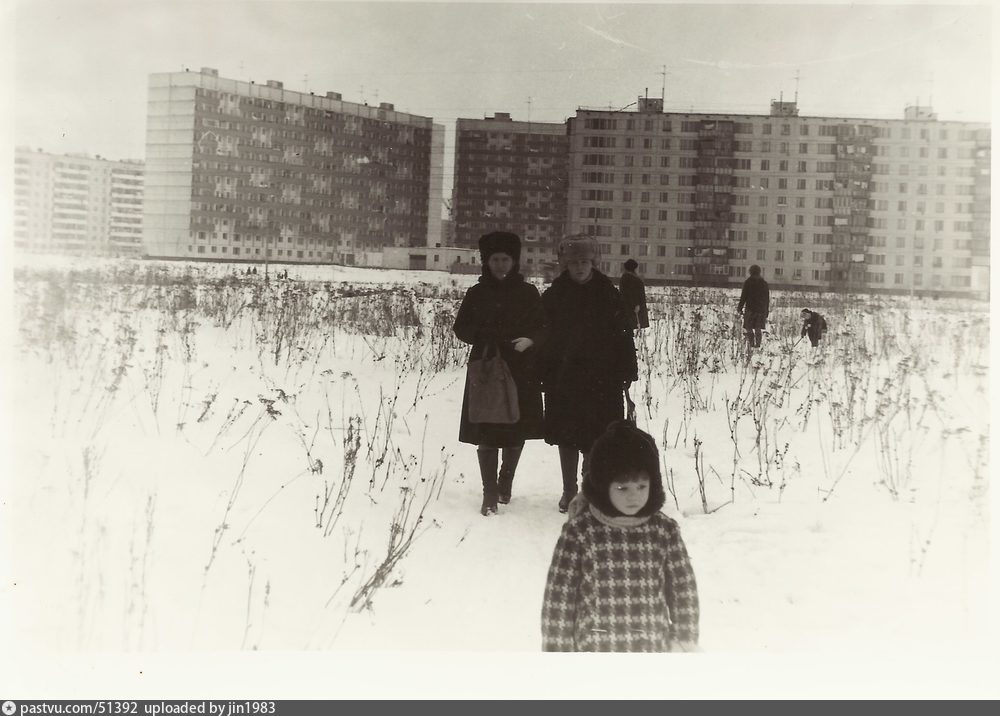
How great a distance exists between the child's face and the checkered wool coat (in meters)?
0.07

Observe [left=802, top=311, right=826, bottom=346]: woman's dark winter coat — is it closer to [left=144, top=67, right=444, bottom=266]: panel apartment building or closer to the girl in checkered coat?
[left=144, top=67, right=444, bottom=266]: panel apartment building

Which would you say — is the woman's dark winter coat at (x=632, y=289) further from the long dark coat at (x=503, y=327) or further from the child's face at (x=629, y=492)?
the child's face at (x=629, y=492)

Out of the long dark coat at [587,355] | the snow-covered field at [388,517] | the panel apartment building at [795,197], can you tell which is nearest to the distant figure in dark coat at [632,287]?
the panel apartment building at [795,197]

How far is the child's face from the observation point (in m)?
2.04

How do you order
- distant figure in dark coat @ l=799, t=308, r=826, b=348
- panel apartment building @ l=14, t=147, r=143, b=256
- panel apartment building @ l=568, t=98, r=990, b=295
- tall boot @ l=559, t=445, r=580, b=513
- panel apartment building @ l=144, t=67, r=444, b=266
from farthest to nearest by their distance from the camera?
distant figure in dark coat @ l=799, t=308, r=826, b=348
panel apartment building @ l=144, t=67, r=444, b=266
panel apartment building @ l=568, t=98, r=990, b=295
tall boot @ l=559, t=445, r=580, b=513
panel apartment building @ l=14, t=147, r=143, b=256

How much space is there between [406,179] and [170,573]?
20.7 feet

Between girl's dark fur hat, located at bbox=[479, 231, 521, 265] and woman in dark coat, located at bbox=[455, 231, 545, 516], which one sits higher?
girl's dark fur hat, located at bbox=[479, 231, 521, 265]

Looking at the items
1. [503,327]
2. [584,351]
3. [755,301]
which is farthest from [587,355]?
[755,301]

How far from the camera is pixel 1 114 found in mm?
3605

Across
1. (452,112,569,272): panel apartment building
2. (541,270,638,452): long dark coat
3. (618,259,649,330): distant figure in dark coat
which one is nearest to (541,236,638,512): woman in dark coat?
(541,270,638,452): long dark coat

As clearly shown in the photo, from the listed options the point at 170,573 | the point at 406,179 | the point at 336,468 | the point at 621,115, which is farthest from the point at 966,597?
the point at 406,179

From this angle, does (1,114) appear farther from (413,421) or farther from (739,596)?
(739,596)

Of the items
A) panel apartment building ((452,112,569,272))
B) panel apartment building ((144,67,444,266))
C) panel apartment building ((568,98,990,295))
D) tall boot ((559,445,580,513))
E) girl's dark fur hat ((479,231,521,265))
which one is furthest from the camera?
panel apartment building ((452,112,569,272))
